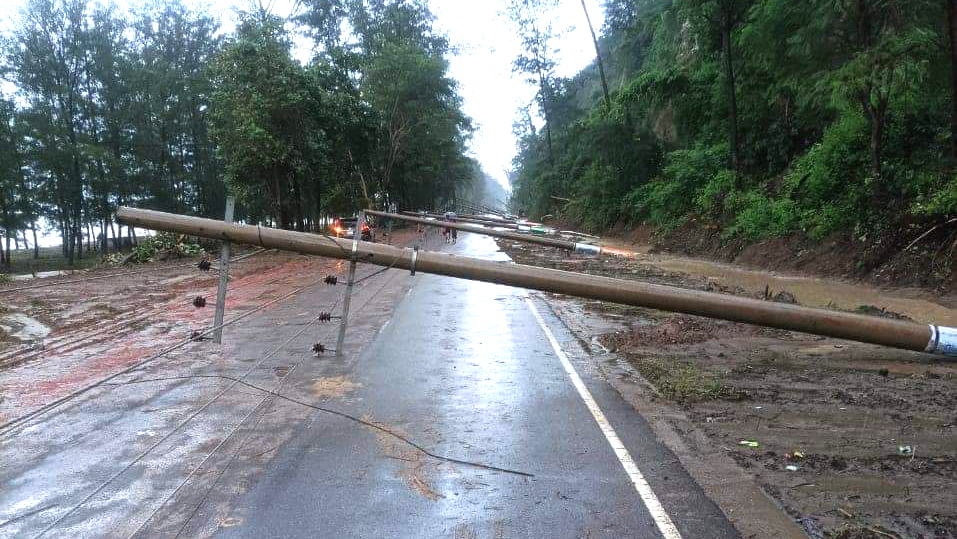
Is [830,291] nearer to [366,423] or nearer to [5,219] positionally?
[366,423]

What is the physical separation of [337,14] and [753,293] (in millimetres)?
43332

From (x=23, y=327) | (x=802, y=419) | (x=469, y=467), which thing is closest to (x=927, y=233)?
(x=802, y=419)

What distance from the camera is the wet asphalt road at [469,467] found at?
4.07 m

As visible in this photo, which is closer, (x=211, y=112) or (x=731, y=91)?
(x=731, y=91)

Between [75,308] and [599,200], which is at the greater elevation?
[599,200]

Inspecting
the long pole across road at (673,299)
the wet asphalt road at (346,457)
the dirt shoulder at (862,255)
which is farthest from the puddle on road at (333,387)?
the dirt shoulder at (862,255)

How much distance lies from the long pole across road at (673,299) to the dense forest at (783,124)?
9169 millimetres

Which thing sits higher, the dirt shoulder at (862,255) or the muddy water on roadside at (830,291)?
the dirt shoulder at (862,255)

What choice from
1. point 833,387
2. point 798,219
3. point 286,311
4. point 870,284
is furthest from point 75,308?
point 798,219

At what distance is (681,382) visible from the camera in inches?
296

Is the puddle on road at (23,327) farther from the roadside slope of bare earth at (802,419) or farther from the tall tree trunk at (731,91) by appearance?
the tall tree trunk at (731,91)

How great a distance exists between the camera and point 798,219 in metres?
20.5

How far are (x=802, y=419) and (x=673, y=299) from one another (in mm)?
1608

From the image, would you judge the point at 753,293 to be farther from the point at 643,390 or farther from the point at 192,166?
the point at 192,166
